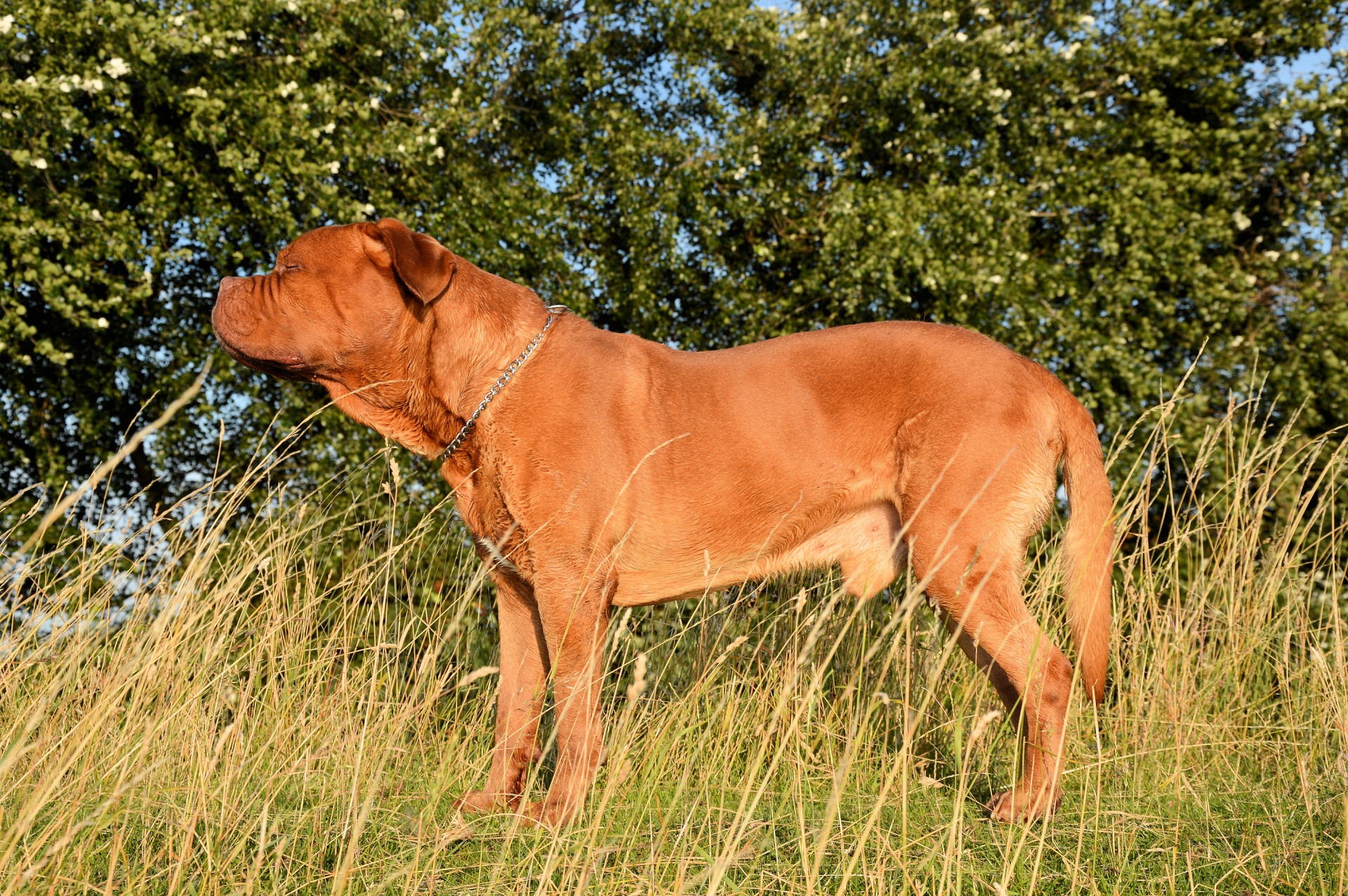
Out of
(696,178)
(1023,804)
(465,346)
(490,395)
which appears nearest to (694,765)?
(1023,804)

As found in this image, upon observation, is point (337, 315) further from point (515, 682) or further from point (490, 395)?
point (515, 682)

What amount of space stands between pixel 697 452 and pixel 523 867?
1.35 meters

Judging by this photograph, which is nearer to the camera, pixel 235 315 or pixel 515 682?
pixel 235 315

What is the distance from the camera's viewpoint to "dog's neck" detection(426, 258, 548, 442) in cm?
321

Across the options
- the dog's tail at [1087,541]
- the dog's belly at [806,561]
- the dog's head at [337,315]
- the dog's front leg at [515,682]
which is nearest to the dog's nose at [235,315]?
the dog's head at [337,315]

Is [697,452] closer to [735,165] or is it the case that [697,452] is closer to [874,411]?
[874,411]

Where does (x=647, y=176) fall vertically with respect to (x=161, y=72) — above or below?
below

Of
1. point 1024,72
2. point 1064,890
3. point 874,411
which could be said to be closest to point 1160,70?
point 1024,72

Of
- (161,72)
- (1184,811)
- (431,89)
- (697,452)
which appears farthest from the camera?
(431,89)

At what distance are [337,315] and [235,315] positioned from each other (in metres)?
0.32

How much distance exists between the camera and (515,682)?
3.42m

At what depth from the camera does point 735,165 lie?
689cm

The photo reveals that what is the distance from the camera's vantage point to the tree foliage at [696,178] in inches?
226

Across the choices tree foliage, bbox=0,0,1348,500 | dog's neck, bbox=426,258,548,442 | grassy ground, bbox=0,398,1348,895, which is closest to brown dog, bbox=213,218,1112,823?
dog's neck, bbox=426,258,548,442
